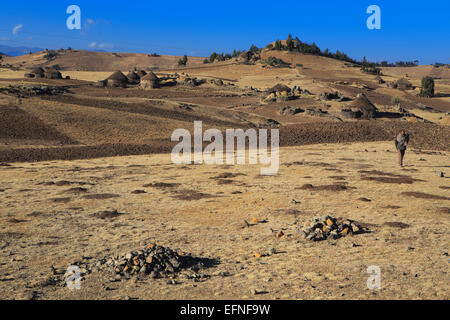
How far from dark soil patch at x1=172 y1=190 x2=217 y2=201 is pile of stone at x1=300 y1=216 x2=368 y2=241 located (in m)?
4.83

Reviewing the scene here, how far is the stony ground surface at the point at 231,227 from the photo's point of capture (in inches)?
281

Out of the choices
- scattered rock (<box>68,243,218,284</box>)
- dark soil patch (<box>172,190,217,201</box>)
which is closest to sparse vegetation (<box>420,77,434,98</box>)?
dark soil patch (<box>172,190,217,201</box>)

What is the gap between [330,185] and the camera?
15.3 meters

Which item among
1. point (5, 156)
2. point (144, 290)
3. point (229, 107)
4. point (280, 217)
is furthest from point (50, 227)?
point (229, 107)

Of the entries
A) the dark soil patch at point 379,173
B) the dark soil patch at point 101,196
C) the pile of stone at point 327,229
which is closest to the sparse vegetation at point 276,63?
the dark soil patch at point 379,173

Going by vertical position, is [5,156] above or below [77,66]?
below

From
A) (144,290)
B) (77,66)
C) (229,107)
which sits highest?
(77,66)

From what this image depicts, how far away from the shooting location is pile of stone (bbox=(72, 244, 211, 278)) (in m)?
7.62

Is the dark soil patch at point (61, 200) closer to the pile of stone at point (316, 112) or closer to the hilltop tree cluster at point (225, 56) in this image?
the pile of stone at point (316, 112)

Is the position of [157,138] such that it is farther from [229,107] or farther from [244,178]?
[229,107]

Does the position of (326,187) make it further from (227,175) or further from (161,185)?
(161,185)

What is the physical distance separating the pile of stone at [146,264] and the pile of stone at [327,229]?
295 cm

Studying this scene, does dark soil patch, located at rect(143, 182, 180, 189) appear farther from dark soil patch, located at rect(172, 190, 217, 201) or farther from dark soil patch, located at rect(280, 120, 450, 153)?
dark soil patch, located at rect(280, 120, 450, 153)
